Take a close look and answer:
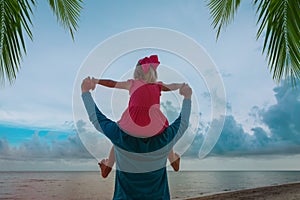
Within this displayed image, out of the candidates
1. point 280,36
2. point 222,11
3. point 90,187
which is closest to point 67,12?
point 222,11

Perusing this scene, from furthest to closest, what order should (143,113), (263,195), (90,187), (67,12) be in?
(90,187), (263,195), (67,12), (143,113)

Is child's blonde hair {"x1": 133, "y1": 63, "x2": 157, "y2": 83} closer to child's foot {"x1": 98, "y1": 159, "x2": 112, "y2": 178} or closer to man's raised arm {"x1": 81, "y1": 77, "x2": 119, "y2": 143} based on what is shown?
man's raised arm {"x1": 81, "y1": 77, "x2": 119, "y2": 143}

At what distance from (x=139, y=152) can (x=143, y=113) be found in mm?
114

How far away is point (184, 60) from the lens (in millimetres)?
965

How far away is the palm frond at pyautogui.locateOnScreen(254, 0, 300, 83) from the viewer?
272 centimetres

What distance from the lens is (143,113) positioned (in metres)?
0.93

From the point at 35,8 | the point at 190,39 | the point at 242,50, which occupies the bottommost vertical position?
the point at 242,50

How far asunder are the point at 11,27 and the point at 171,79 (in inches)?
88.6

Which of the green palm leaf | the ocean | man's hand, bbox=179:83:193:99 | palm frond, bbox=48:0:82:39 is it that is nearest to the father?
man's hand, bbox=179:83:193:99

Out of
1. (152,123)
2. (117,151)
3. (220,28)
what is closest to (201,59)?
(152,123)

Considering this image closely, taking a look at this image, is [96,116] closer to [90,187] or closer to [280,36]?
[280,36]

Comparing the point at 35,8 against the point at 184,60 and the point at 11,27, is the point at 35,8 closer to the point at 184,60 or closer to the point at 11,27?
the point at 11,27

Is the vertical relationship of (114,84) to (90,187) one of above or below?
above

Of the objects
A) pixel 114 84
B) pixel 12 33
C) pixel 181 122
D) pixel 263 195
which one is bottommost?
pixel 263 195
